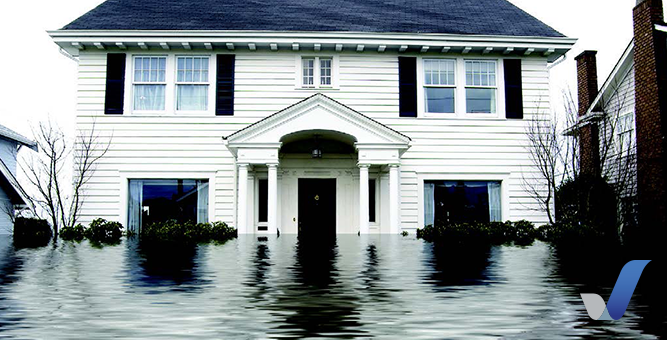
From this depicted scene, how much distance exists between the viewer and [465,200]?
811 inches

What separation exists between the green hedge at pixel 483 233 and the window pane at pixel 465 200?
192 centimetres

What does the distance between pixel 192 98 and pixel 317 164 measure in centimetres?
455

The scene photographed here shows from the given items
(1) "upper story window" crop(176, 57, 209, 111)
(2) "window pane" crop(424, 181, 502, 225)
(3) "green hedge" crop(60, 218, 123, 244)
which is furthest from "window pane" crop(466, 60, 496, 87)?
(3) "green hedge" crop(60, 218, 123, 244)

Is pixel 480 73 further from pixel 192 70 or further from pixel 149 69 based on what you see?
pixel 149 69

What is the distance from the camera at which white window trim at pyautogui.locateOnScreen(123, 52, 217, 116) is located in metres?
20.0

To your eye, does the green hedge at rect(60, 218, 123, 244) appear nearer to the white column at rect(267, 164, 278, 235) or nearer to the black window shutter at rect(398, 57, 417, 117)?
the white column at rect(267, 164, 278, 235)

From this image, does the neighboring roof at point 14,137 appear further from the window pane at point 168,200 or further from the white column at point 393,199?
the white column at point 393,199

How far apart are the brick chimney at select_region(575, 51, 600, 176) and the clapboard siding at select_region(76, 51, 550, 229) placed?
4052 mm

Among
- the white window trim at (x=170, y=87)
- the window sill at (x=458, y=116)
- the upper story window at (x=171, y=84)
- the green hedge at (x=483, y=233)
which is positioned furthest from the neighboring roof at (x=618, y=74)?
the upper story window at (x=171, y=84)

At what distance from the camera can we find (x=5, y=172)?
2544cm

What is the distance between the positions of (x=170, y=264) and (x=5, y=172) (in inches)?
782

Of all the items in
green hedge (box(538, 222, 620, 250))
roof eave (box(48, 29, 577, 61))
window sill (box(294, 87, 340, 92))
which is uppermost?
roof eave (box(48, 29, 577, 61))

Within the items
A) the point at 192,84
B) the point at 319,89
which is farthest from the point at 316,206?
the point at 192,84

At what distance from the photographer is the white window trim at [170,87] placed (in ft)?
65.6
